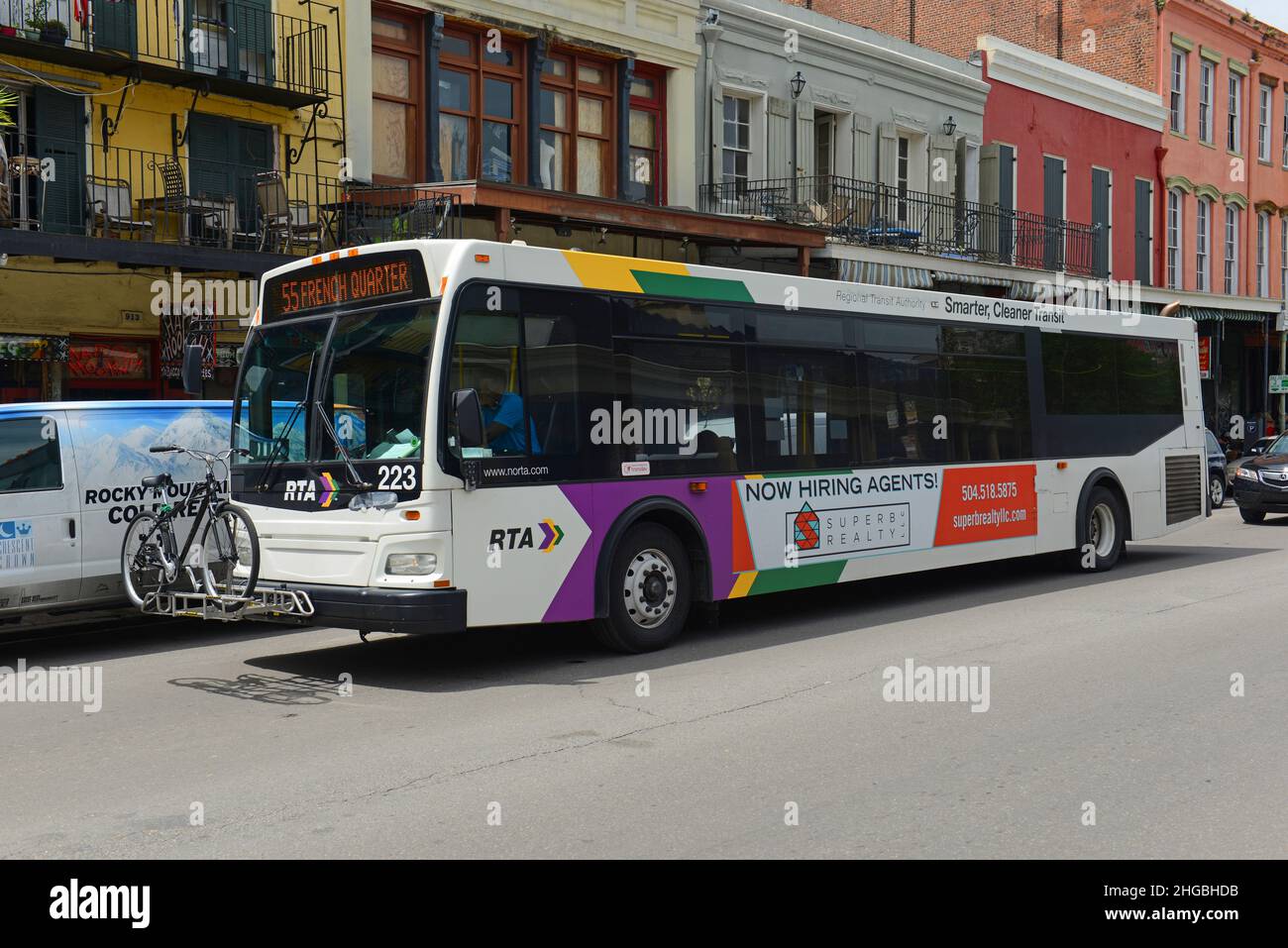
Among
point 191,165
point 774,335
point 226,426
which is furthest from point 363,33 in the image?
point 774,335

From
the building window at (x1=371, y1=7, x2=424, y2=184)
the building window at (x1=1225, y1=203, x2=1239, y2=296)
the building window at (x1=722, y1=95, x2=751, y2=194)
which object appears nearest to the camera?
the building window at (x1=371, y1=7, x2=424, y2=184)

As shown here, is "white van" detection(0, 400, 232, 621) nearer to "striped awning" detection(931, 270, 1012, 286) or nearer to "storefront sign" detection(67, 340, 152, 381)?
"storefront sign" detection(67, 340, 152, 381)

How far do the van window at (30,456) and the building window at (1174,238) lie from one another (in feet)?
105

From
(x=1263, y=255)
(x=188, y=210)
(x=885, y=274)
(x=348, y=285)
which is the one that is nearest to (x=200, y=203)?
(x=188, y=210)

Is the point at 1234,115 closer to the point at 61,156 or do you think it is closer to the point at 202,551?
the point at 61,156

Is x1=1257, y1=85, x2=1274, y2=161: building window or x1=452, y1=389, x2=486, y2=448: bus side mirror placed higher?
x1=1257, y1=85, x2=1274, y2=161: building window

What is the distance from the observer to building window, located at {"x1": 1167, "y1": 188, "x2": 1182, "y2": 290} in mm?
36344

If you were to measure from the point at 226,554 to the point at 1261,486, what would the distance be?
1718 centimetres

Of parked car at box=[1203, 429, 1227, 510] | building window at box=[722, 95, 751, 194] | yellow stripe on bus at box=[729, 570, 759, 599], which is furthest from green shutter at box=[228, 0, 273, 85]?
parked car at box=[1203, 429, 1227, 510]

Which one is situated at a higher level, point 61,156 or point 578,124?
point 578,124

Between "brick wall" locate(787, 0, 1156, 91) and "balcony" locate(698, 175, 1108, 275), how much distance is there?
655 cm

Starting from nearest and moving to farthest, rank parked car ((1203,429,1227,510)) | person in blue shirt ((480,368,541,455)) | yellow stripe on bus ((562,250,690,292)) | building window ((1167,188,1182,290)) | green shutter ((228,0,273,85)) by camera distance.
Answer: person in blue shirt ((480,368,541,455)) → yellow stripe on bus ((562,250,690,292)) → green shutter ((228,0,273,85)) → parked car ((1203,429,1227,510)) → building window ((1167,188,1182,290))

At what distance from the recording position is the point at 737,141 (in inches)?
953

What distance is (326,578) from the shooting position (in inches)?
350
